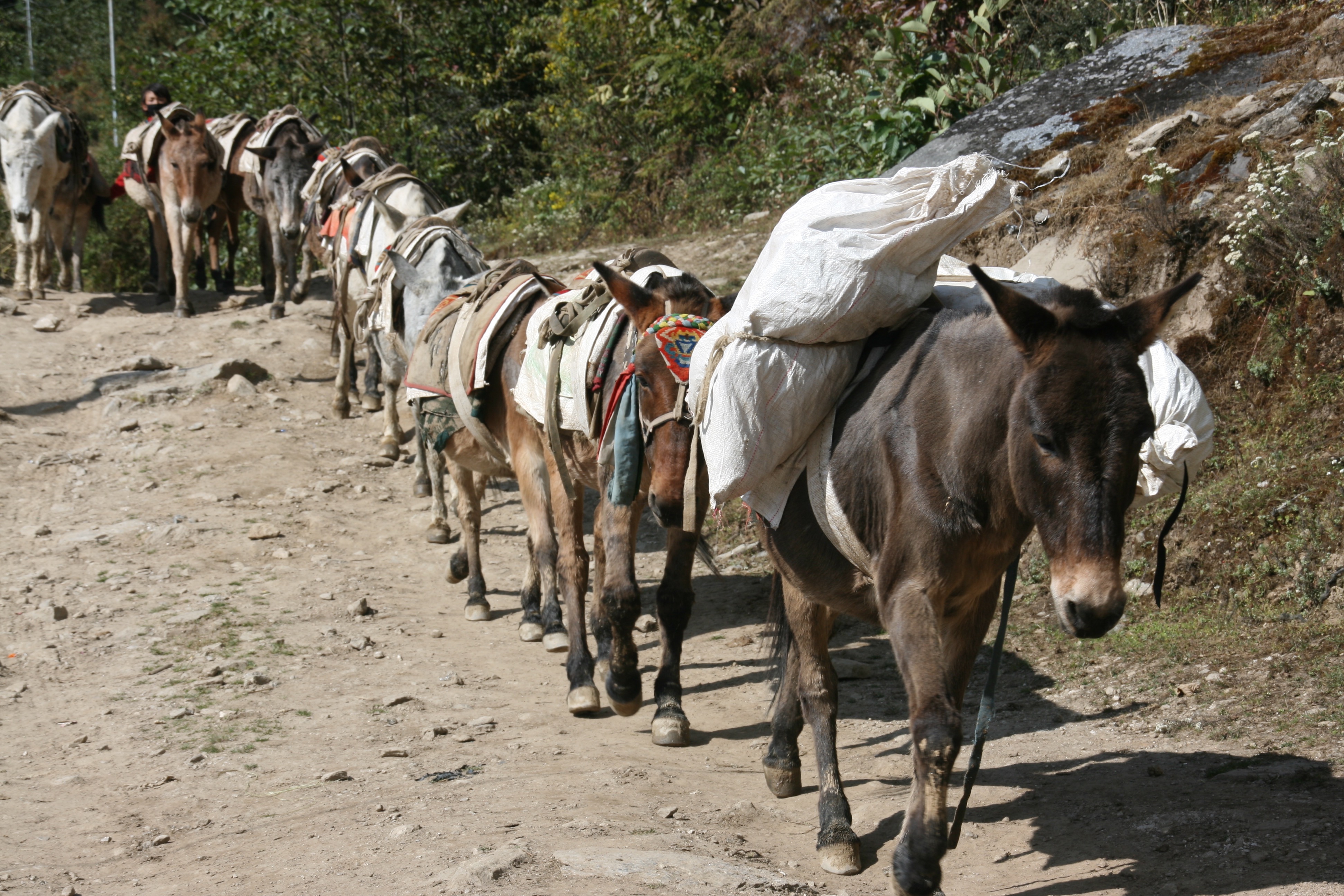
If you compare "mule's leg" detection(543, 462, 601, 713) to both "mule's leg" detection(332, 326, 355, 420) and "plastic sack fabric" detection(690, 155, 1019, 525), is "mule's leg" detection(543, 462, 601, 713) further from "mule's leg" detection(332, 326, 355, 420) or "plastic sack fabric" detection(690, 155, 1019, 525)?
"mule's leg" detection(332, 326, 355, 420)

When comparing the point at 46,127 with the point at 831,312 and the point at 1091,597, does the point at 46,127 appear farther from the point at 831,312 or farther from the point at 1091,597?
the point at 1091,597

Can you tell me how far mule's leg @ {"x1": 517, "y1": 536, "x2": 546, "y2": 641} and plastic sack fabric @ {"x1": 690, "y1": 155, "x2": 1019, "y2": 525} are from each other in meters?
3.64

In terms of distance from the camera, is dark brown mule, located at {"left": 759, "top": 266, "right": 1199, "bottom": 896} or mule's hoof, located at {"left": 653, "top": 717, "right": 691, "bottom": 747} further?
mule's hoof, located at {"left": 653, "top": 717, "right": 691, "bottom": 747}

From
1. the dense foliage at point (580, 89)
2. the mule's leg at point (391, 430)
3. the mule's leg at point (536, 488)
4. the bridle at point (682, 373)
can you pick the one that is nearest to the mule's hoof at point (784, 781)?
the bridle at point (682, 373)

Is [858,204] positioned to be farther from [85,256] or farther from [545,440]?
[85,256]

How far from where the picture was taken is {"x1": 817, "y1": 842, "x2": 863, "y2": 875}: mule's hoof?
4051 millimetres

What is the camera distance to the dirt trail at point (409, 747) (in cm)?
382

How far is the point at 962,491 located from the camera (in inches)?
130

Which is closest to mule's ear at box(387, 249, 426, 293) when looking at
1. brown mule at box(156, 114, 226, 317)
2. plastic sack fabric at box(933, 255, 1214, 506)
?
plastic sack fabric at box(933, 255, 1214, 506)

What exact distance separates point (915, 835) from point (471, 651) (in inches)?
168

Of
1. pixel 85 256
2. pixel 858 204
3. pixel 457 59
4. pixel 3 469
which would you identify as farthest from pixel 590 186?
pixel 858 204

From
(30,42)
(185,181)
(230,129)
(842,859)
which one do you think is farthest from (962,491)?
(30,42)

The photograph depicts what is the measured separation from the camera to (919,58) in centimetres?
1123

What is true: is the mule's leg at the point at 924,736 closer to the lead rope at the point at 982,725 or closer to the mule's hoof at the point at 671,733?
the lead rope at the point at 982,725
